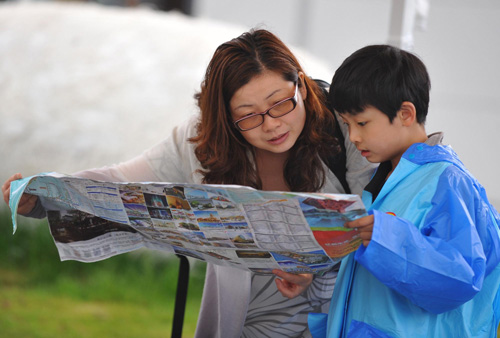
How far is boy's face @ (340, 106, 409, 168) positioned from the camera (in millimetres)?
1383

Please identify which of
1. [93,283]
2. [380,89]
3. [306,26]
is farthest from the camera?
[306,26]

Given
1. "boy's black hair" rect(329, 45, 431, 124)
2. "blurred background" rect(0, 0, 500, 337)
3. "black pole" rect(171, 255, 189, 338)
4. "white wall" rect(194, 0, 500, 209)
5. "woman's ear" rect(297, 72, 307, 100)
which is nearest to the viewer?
"boy's black hair" rect(329, 45, 431, 124)

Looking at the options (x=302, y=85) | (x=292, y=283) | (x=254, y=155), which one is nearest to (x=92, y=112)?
(x=254, y=155)

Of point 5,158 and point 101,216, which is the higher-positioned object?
point 101,216

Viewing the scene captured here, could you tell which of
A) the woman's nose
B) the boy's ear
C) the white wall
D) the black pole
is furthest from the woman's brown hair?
the white wall

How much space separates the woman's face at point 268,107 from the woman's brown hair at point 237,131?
21 mm

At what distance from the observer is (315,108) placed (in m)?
1.74

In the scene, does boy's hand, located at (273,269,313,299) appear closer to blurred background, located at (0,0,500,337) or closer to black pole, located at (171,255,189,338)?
black pole, located at (171,255,189,338)

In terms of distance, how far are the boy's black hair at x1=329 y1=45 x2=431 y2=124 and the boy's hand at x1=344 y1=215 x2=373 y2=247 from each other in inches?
11.8

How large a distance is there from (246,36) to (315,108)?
10.7 inches

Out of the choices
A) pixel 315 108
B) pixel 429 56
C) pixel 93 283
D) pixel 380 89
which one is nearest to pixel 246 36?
pixel 315 108

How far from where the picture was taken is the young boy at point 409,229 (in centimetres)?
118

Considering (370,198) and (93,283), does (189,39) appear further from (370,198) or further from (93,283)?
(370,198)

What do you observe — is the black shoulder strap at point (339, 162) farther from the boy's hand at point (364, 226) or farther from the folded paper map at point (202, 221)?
the boy's hand at point (364, 226)
